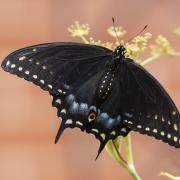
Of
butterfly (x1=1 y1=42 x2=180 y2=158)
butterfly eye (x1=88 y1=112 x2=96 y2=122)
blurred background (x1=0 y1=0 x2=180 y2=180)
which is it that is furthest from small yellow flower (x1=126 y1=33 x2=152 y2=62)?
blurred background (x1=0 y1=0 x2=180 y2=180)

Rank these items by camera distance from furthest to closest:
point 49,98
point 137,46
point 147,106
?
point 49,98
point 147,106
point 137,46

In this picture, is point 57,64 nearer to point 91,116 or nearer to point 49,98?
point 91,116

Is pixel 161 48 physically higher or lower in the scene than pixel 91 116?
higher

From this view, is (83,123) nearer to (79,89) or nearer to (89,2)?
(79,89)

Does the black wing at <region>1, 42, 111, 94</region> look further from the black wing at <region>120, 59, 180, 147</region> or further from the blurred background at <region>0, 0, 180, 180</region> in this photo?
the blurred background at <region>0, 0, 180, 180</region>

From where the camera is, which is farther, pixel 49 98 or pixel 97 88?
pixel 49 98

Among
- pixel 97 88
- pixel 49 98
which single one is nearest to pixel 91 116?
pixel 97 88

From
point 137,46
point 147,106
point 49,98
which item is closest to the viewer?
point 137,46
